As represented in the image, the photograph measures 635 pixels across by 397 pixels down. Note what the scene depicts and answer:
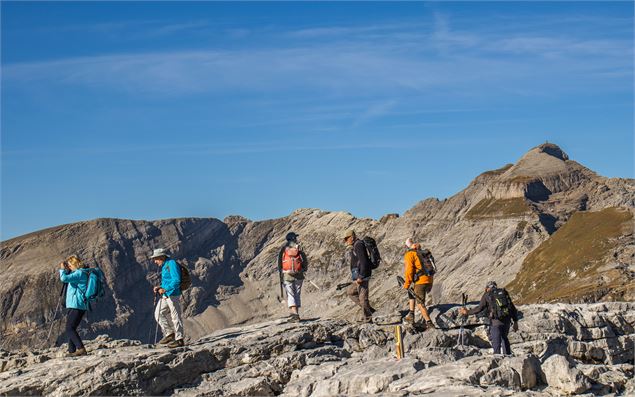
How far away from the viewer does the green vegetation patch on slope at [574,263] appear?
137500mm

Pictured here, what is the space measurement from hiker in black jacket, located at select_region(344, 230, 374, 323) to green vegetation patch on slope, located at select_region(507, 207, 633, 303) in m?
103

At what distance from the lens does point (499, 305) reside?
25625 millimetres

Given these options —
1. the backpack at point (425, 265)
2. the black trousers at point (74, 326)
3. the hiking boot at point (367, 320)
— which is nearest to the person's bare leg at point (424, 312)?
the backpack at point (425, 265)

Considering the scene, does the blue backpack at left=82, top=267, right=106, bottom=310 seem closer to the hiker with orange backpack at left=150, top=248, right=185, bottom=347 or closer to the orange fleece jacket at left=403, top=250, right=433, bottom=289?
the hiker with orange backpack at left=150, top=248, right=185, bottom=347

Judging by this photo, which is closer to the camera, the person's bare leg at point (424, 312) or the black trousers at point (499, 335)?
the black trousers at point (499, 335)

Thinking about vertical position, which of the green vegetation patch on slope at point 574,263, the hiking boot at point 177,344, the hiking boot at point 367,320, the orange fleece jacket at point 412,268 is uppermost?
the green vegetation patch on slope at point 574,263

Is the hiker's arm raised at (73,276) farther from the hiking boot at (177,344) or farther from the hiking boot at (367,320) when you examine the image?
the hiking boot at (367,320)

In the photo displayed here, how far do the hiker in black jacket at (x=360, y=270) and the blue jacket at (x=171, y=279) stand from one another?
244 inches

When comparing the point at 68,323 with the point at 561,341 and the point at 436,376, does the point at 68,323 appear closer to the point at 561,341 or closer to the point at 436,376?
the point at 436,376

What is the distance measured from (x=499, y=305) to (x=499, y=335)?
94cm

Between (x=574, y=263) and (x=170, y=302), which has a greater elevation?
(x=574, y=263)

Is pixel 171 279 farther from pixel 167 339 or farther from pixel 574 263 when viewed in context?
pixel 574 263

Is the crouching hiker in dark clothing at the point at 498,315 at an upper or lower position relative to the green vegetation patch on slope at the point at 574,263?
lower

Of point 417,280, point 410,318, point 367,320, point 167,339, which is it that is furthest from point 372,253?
point 167,339
